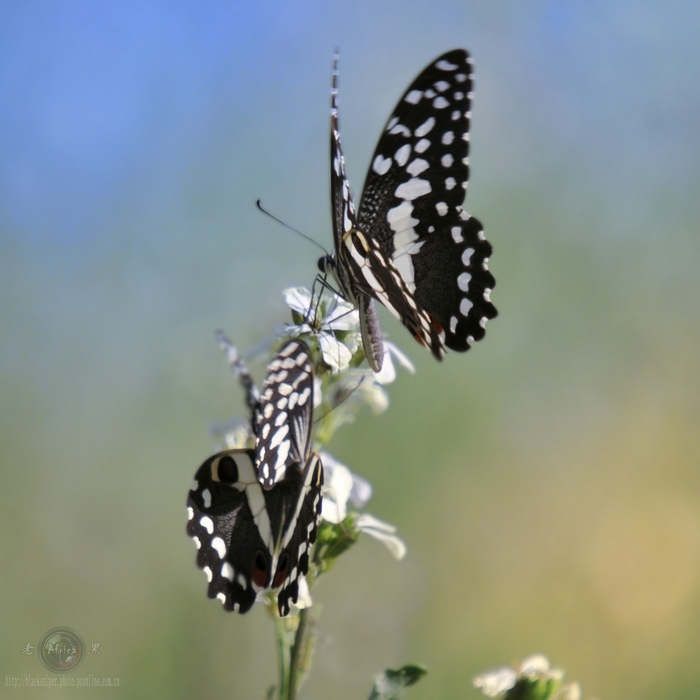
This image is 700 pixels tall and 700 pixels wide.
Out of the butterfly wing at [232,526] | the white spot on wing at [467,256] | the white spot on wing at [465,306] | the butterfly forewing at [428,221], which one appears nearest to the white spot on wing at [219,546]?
the butterfly wing at [232,526]

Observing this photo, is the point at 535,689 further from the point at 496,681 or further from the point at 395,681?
the point at 395,681

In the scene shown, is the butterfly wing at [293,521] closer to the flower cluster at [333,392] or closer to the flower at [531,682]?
the flower cluster at [333,392]

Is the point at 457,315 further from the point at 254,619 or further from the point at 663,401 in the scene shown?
the point at 663,401

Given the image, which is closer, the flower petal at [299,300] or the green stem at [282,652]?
the green stem at [282,652]

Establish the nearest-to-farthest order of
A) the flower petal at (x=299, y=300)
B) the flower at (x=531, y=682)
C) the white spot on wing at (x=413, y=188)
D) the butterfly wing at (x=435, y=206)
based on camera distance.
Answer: the flower at (x=531, y=682)
the flower petal at (x=299, y=300)
the butterfly wing at (x=435, y=206)
the white spot on wing at (x=413, y=188)

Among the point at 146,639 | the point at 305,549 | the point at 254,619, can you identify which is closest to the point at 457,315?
the point at 305,549

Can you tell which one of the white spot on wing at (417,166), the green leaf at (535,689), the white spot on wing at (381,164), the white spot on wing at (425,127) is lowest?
the green leaf at (535,689)

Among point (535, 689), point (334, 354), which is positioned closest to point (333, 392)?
point (334, 354)
